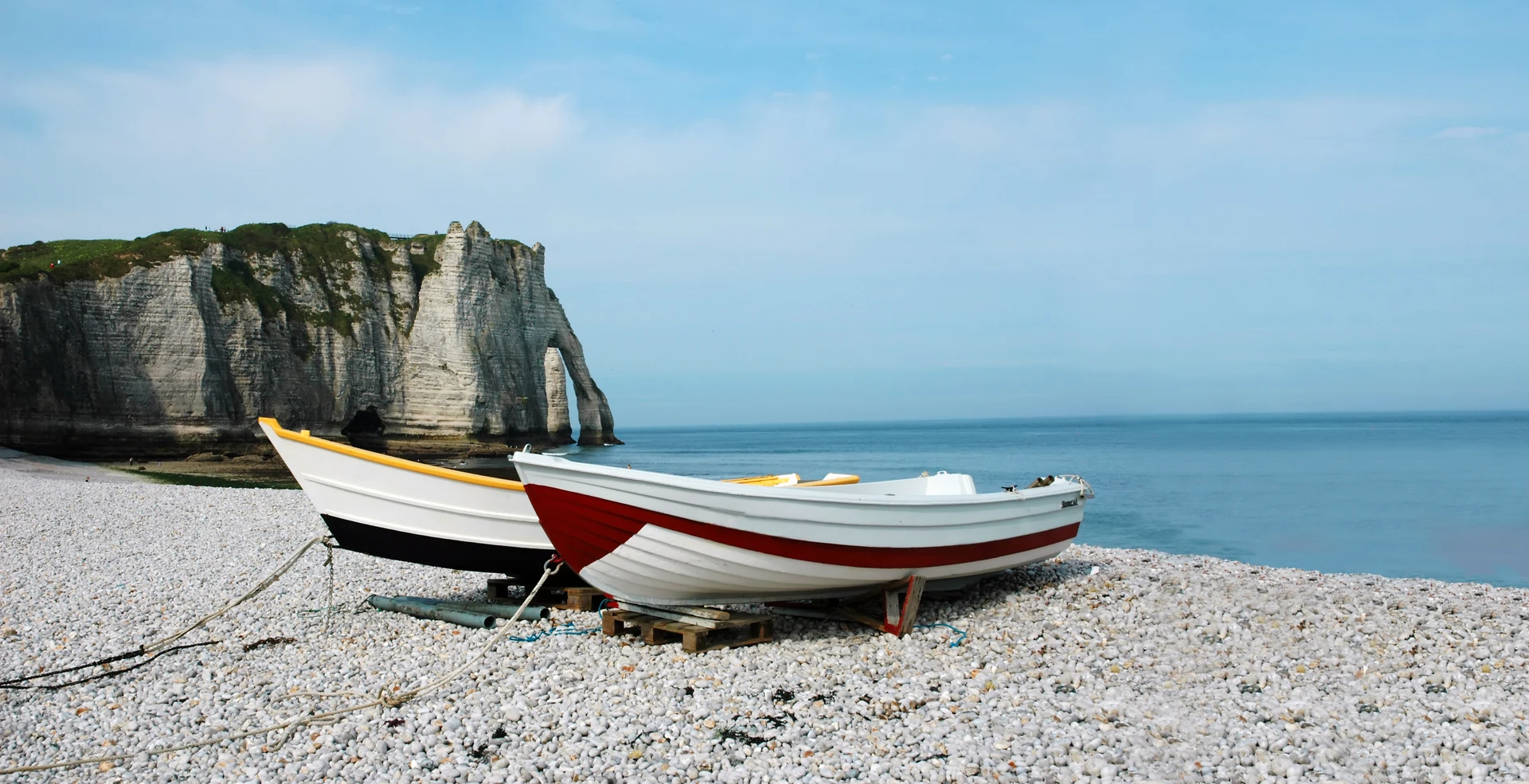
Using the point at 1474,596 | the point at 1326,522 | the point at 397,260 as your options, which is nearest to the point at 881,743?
the point at 1474,596

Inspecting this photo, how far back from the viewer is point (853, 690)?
671 cm

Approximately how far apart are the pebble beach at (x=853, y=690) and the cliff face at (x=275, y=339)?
33625 mm

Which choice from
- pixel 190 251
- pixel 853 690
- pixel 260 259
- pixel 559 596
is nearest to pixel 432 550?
pixel 559 596

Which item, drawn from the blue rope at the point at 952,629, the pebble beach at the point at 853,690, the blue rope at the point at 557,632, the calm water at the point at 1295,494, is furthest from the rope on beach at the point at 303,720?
the calm water at the point at 1295,494

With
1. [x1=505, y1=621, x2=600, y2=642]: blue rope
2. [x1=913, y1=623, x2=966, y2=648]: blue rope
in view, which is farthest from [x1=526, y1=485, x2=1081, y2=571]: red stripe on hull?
[x1=505, y1=621, x2=600, y2=642]: blue rope

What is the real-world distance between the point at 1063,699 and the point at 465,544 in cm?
551

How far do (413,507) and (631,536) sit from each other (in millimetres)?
2648

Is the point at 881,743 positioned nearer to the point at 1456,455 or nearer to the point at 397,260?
the point at 397,260

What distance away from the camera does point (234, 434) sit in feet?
138

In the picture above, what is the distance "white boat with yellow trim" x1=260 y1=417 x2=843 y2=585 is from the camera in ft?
28.9

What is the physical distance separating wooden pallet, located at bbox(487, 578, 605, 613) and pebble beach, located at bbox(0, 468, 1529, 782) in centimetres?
24

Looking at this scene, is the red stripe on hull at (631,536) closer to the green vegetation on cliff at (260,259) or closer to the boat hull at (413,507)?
the boat hull at (413,507)

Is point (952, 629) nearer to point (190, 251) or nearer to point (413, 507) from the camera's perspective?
point (413, 507)

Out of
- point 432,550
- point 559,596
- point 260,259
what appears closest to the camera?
point 432,550
